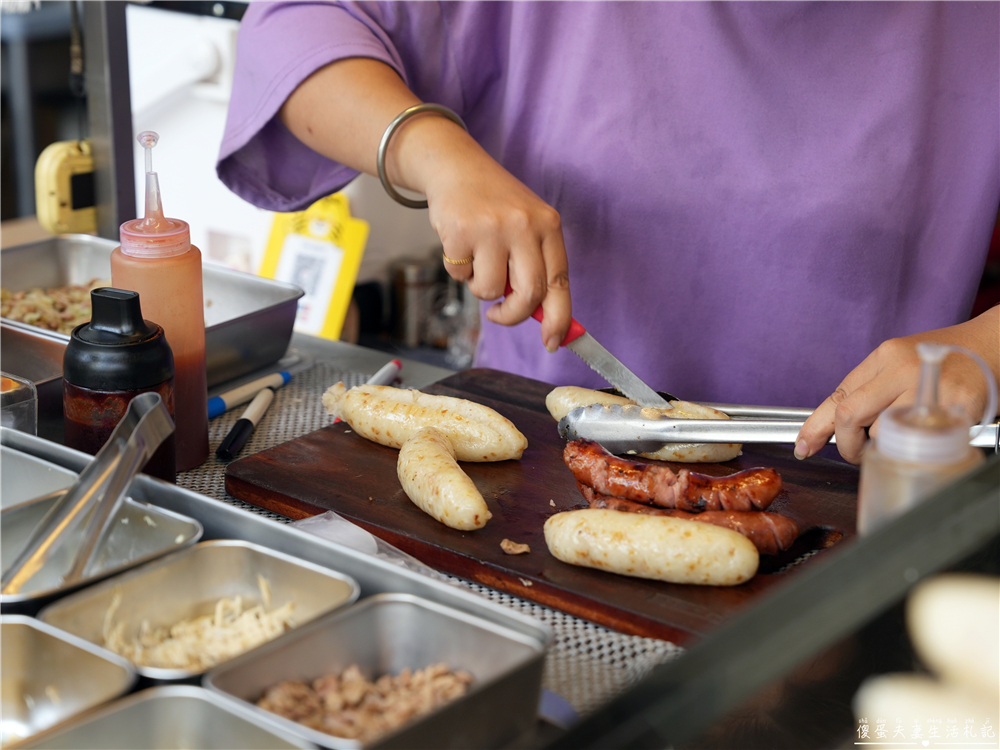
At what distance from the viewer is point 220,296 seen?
2393 millimetres

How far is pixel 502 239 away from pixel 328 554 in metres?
0.82

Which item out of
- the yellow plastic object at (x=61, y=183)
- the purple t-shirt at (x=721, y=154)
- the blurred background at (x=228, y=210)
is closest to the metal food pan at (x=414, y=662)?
the purple t-shirt at (x=721, y=154)

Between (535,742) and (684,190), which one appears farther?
(684,190)

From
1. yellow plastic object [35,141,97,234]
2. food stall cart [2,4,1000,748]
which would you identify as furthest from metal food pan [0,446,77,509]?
yellow plastic object [35,141,97,234]

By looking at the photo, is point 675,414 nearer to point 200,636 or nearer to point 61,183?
point 200,636

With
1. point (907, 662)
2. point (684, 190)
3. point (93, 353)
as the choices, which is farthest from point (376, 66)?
Answer: point (907, 662)

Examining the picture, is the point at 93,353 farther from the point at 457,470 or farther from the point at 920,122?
the point at 920,122

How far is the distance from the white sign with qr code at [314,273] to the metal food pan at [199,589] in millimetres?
Result: 3301

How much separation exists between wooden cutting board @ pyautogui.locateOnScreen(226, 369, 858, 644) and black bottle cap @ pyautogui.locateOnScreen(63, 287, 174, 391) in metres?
0.32

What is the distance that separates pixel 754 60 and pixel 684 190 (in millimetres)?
321

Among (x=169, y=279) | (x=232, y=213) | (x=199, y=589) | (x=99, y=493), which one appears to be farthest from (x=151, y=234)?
(x=232, y=213)

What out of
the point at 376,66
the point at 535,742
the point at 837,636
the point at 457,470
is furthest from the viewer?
the point at 376,66

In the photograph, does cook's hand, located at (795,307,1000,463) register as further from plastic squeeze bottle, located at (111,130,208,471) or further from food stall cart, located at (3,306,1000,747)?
plastic squeeze bottle, located at (111,130,208,471)

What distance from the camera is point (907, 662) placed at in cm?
91
